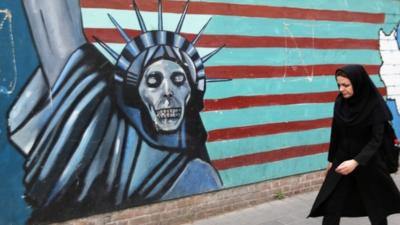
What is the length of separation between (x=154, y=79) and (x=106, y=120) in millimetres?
639

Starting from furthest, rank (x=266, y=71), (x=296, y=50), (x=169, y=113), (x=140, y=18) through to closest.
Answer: (x=296, y=50) → (x=266, y=71) → (x=169, y=113) → (x=140, y=18)

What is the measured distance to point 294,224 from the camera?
512cm

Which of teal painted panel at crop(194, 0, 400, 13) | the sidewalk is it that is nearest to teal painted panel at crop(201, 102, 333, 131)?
the sidewalk

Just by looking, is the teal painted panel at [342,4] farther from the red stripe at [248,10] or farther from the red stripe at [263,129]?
the red stripe at [263,129]

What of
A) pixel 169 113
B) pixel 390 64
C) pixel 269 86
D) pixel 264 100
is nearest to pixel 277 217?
pixel 264 100

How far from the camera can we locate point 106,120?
174 inches

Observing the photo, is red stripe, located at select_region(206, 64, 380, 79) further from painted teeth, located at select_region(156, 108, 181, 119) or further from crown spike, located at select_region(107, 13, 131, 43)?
crown spike, located at select_region(107, 13, 131, 43)

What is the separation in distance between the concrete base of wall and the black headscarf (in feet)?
6.57

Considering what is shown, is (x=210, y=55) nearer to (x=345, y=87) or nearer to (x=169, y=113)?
(x=169, y=113)

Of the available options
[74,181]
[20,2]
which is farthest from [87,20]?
→ [74,181]

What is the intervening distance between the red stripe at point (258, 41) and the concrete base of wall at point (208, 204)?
5.41ft

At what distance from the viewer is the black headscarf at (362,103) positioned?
367 centimetres

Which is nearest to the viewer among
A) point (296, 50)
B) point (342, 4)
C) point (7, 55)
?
point (7, 55)

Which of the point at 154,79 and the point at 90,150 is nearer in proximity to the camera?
the point at 90,150
